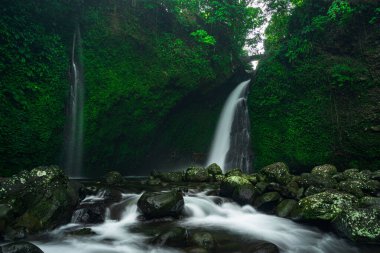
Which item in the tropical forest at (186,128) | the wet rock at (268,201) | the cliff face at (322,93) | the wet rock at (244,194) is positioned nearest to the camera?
the tropical forest at (186,128)

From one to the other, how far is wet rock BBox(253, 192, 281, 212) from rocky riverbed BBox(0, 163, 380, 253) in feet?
0.08

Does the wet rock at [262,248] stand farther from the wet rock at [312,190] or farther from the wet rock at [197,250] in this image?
the wet rock at [312,190]

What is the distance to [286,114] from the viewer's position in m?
11.9

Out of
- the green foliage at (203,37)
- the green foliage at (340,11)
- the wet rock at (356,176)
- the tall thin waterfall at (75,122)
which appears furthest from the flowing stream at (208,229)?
the green foliage at (340,11)

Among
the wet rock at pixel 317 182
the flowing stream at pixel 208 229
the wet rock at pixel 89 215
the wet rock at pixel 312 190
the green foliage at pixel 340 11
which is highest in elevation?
the green foliage at pixel 340 11

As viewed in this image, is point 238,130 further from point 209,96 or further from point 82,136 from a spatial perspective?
point 82,136

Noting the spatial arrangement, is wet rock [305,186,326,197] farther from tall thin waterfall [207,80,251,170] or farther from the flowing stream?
tall thin waterfall [207,80,251,170]

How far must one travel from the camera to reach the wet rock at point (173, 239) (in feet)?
14.8

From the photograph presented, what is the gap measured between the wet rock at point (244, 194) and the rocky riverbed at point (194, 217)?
1.0 inches

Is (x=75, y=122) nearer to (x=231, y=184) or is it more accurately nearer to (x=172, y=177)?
(x=172, y=177)

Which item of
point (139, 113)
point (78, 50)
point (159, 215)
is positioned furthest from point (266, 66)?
point (159, 215)

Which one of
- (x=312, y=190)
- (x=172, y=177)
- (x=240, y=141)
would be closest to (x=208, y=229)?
(x=312, y=190)

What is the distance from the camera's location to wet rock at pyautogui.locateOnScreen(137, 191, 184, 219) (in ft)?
19.0

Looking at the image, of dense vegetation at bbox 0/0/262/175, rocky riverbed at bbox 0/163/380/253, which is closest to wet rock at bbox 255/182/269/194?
rocky riverbed at bbox 0/163/380/253
